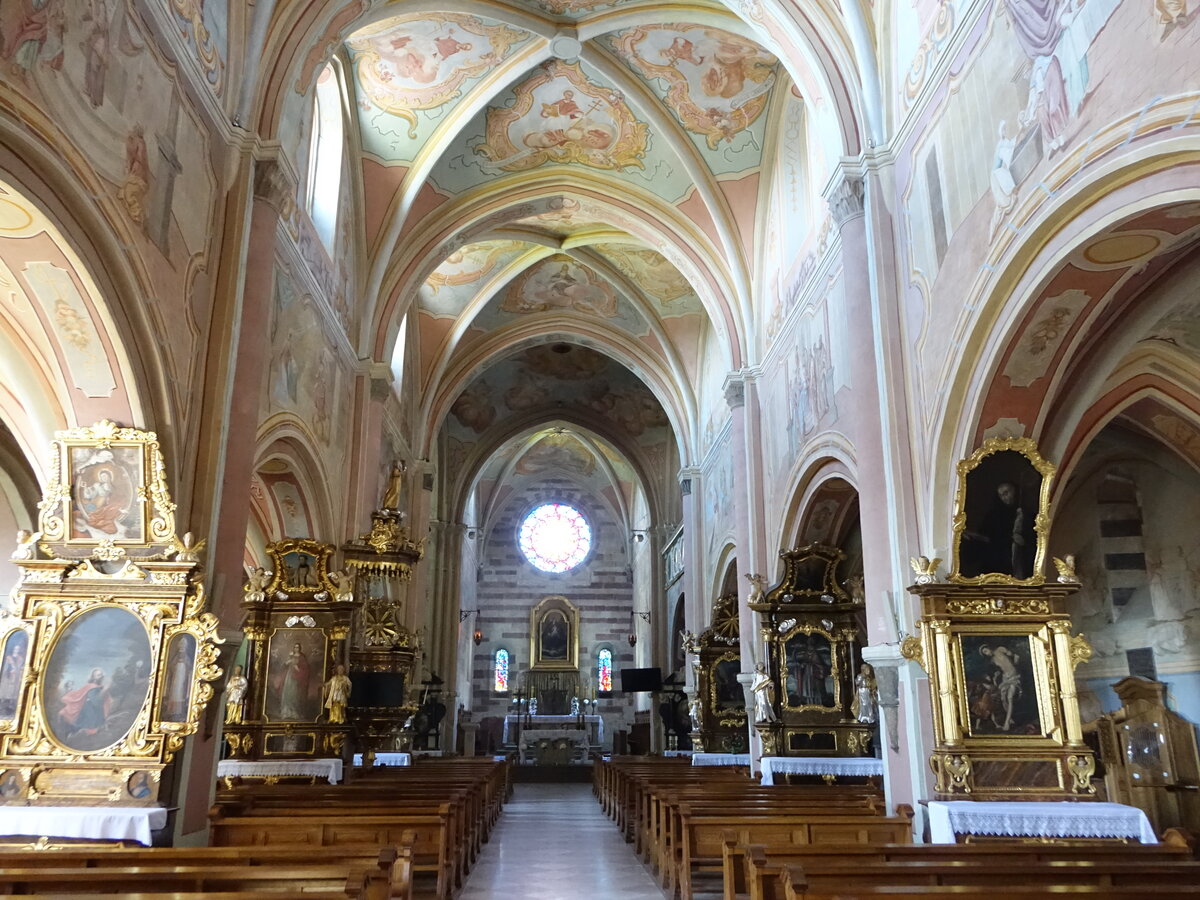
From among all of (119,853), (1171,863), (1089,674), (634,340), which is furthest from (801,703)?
(634,340)

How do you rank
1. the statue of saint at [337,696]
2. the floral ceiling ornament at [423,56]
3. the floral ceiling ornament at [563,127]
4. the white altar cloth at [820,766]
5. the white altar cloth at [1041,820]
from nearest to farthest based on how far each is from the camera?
the white altar cloth at [1041,820]
the statue of saint at [337,696]
the white altar cloth at [820,766]
the floral ceiling ornament at [423,56]
the floral ceiling ornament at [563,127]

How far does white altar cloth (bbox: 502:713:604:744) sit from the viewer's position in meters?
31.9

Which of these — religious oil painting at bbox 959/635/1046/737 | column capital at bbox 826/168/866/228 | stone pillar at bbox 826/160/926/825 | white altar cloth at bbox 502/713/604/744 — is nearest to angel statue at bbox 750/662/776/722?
stone pillar at bbox 826/160/926/825

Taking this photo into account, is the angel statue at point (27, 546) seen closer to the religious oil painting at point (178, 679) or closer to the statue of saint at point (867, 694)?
the religious oil painting at point (178, 679)

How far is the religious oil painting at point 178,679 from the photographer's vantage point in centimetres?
746

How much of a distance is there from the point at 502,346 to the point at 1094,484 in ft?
47.7

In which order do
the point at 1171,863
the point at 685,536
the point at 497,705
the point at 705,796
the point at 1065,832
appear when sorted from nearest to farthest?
1. the point at 1171,863
2. the point at 1065,832
3. the point at 705,796
4. the point at 685,536
5. the point at 497,705

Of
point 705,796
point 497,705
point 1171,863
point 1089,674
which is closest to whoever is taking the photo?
point 1171,863

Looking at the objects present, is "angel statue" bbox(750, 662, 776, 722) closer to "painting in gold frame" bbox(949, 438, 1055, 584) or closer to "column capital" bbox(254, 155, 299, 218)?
"painting in gold frame" bbox(949, 438, 1055, 584)

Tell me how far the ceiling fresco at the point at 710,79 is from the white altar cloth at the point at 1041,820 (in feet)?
35.4

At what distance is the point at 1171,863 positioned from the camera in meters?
5.25

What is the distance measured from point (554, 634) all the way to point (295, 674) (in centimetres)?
2427

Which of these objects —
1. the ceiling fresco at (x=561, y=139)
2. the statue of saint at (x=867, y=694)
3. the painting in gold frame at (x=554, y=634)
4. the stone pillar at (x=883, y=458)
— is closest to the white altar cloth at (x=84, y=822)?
the stone pillar at (x=883, y=458)

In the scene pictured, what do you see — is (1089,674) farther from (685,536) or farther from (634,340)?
(634,340)
